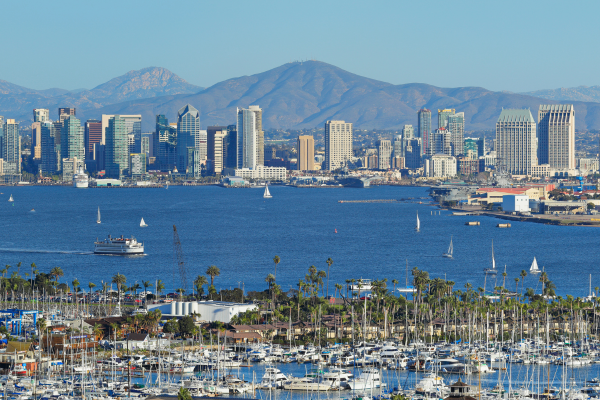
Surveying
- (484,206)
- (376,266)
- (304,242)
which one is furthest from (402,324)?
(484,206)

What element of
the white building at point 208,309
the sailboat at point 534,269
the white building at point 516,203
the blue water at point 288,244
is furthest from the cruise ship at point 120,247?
the white building at point 516,203

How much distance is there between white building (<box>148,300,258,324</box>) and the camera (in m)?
41.4

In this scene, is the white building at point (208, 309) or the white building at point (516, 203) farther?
the white building at point (516, 203)

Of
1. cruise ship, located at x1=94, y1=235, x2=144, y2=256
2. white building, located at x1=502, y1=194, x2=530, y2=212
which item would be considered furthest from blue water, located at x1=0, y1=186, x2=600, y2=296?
white building, located at x1=502, y1=194, x2=530, y2=212

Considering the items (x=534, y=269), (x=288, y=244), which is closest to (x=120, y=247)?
(x=288, y=244)

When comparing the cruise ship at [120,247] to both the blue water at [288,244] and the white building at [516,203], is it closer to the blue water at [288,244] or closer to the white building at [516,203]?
the blue water at [288,244]

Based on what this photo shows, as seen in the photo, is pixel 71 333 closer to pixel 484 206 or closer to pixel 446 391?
pixel 446 391

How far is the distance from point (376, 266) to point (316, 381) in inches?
1308

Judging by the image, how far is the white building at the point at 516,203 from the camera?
121 meters

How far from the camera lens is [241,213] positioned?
120m

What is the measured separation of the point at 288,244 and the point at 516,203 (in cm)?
5046

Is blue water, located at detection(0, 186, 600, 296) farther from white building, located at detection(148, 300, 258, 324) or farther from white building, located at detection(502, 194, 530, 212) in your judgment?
white building, located at detection(148, 300, 258, 324)

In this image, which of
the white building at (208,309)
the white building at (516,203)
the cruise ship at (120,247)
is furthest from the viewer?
the white building at (516,203)

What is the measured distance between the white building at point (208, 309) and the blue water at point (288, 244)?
11.5 metres
